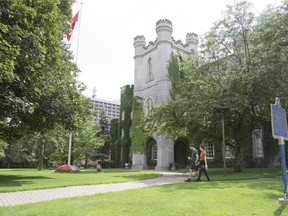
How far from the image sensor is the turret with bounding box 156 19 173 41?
1297 inches

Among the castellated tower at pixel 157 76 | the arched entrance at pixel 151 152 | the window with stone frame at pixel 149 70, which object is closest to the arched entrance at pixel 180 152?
the castellated tower at pixel 157 76

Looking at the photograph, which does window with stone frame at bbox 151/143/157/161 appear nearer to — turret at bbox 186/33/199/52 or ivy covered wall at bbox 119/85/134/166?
ivy covered wall at bbox 119/85/134/166

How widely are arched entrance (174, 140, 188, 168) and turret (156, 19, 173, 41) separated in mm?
13127

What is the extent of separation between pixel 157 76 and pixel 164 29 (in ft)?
19.5

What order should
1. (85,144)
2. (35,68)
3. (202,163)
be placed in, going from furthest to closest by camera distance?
(85,144)
(202,163)
(35,68)

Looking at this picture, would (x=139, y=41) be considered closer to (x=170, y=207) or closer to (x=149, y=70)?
(x=149, y=70)

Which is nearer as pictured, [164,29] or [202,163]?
[202,163]

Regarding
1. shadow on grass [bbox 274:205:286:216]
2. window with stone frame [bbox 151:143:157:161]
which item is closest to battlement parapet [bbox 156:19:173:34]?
Result: window with stone frame [bbox 151:143:157:161]

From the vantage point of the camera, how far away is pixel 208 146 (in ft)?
94.4

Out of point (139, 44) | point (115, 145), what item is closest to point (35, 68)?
point (139, 44)

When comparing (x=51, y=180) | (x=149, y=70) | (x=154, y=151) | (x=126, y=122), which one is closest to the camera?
(x=51, y=180)

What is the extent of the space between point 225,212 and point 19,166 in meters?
45.4

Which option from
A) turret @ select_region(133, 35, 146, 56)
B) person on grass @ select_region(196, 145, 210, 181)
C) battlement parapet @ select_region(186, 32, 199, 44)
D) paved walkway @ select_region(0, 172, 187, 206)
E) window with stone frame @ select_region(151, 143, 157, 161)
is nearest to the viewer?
paved walkway @ select_region(0, 172, 187, 206)

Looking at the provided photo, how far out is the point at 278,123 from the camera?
6770 millimetres
